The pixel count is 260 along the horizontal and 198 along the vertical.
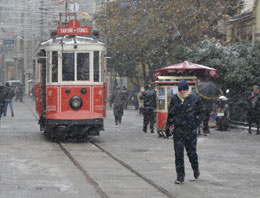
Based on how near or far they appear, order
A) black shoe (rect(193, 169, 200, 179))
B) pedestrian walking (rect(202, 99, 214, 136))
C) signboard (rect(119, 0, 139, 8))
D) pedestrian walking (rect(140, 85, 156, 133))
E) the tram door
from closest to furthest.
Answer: black shoe (rect(193, 169, 200, 179)) < the tram door < pedestrian walking (rect(140, 85, 156, 133)) < pedestrian walking (rect(202, 99, 214, 136)) < signboard (rect(119, 0, 139, 8))

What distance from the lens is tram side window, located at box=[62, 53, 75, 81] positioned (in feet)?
58.0

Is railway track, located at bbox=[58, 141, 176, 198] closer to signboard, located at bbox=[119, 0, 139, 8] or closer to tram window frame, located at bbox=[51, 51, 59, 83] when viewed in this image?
tram window frame, located at bbox=[51, 51, 59, 83]

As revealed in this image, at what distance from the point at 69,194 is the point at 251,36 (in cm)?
2650

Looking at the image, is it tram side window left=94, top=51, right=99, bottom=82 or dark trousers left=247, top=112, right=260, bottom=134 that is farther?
dark trousers left=247, top=112, right=260, bottom=134

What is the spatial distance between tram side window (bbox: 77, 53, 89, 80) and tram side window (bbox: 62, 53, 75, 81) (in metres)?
0.17

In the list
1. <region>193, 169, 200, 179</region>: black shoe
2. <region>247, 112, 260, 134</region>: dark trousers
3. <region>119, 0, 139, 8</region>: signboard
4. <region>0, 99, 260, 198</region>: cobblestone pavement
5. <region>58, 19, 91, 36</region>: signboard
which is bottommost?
<region>0, 99, 260, 198</region>: cobblestone pavement

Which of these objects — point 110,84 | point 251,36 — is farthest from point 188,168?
point 110,84

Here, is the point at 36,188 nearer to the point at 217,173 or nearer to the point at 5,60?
the point at 217,173

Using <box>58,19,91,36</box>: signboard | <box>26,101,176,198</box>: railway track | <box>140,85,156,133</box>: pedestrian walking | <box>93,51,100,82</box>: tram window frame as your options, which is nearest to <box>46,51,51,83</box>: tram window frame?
<box>58,19,91,36</box>: signboard

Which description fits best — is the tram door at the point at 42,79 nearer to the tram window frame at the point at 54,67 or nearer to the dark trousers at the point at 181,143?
the tram window frame at the point at 54,67

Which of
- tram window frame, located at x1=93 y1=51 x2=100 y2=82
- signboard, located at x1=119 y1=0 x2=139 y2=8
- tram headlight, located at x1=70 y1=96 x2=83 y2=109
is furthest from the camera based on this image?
signboard, located at x1=119 y1=0 x2=139 y2=8

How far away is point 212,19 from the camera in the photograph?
104 ft

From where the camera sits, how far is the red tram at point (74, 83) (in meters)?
17.7

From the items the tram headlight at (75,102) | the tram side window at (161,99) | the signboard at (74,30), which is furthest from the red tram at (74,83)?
the tram side window at (161,99)
